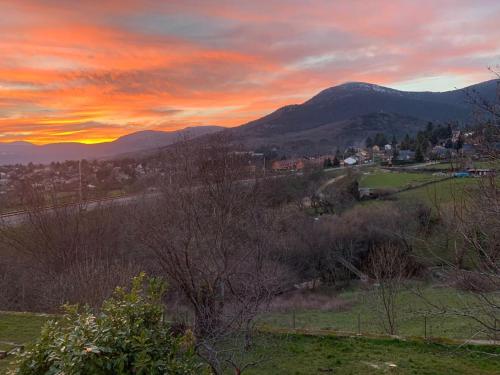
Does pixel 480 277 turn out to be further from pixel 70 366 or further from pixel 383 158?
pixel 383 158

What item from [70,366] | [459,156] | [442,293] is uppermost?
[459,156]

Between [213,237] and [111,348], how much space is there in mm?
6622

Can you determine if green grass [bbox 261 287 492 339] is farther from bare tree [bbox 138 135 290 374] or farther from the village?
the village

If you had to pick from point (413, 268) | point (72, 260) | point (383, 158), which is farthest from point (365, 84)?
point (72, 260)

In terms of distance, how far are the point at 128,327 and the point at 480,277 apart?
14.3ft

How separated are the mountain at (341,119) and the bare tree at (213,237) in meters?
58.2

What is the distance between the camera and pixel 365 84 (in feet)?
632

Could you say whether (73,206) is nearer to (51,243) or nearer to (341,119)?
(51,243)

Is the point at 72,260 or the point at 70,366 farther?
the point at 72,260

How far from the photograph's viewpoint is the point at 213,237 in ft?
32.7

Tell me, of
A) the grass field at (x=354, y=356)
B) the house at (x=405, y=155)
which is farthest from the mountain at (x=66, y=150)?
the grass field at (x=354, y=356)

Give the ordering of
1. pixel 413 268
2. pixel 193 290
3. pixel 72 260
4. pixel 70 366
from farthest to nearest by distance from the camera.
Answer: pixel 413 268 < pixel 72 260 < pixel 193 290 < pixel 70 366

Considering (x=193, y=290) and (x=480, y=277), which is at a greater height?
(x=480, y=277)

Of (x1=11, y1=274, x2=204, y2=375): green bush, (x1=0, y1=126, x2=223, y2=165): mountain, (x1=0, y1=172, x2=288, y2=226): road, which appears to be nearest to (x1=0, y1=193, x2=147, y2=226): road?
(x1=0, y1=172, x2=288, y2=226): road
